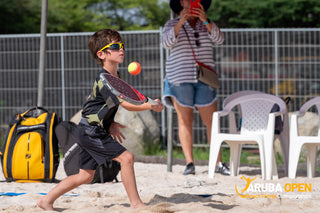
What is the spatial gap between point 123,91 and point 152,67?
503 centimetres

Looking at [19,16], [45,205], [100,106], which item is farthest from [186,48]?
[19,16]

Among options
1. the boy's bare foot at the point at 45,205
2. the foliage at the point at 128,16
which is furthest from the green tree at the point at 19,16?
the boy's bare foot at the point at 45,205

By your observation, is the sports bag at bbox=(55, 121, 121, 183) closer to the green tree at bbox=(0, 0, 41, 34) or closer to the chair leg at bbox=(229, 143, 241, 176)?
the chair leg at bbox=(229, 143, 241, 176)

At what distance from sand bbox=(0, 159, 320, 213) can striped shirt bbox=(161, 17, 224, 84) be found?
3.60ft

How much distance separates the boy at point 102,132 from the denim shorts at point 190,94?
80.7 inches

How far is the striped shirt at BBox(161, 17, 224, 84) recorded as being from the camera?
5801 mm

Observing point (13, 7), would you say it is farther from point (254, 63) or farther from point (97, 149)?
point (97, 149)

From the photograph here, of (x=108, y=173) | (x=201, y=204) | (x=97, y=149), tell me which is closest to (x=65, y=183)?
(x=97, y=149)

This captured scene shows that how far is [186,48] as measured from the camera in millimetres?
5859

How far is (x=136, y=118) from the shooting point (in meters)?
8.56

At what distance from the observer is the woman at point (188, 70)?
581 centimetres

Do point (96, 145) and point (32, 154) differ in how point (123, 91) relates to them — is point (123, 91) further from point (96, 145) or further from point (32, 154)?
point (32, 154)

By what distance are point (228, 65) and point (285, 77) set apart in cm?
92

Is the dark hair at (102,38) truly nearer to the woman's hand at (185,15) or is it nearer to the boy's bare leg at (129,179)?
the boy's bare leg at (129,179)
